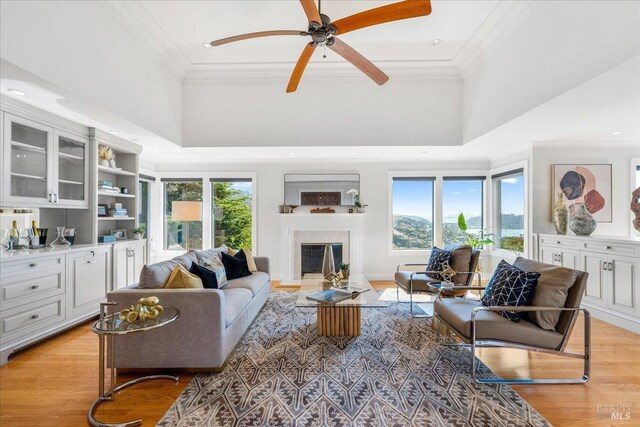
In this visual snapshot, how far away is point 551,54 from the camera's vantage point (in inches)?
106

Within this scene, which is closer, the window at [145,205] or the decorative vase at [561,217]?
the decorative vase at [561,217]

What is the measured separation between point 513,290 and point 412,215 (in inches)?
140

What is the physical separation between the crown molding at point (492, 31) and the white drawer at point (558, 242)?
2.68m

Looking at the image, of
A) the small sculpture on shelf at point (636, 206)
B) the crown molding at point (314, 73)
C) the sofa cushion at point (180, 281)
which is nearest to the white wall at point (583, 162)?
the small sculpture on shelf at point (636, 206)

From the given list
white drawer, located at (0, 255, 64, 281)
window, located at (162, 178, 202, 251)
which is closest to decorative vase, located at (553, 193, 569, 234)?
window, located at (162, 178, 202, 251)

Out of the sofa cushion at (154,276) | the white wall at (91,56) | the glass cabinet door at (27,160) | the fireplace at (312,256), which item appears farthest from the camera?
the fireplace at (312,256)

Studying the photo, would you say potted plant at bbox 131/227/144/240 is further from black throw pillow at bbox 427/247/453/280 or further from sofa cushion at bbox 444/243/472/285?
sofa cushion at bbox 444/243/472/285

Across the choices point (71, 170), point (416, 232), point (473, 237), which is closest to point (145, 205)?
point (71, 170)

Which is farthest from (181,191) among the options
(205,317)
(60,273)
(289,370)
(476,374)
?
(476,374)

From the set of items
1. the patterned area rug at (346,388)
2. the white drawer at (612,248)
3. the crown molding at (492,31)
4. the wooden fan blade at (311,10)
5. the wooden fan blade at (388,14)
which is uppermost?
the crown molding at (492,31)

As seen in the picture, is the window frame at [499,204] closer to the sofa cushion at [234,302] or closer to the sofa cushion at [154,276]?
the sofa cushion at [234,302]

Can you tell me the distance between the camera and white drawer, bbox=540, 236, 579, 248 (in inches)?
154

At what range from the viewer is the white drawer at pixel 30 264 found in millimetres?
2586

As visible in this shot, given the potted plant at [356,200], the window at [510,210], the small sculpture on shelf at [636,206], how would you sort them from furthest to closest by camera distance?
the potted plant at [356,200]
the window at [510,210]
the small sculpture on shelf at [636,206]
